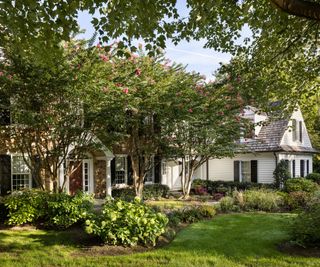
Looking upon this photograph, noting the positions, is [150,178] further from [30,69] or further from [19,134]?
[30,69]

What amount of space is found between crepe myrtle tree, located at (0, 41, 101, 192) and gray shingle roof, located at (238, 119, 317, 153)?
13.6m

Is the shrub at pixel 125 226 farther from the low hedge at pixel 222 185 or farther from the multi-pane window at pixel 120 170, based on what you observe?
the low hedge at pixel 222 185

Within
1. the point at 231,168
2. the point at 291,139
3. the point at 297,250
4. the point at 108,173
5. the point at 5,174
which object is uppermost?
the point at 291,139

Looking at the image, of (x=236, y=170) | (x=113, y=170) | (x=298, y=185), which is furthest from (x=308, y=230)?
(x=236, y=170)

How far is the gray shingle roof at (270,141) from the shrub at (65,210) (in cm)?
1522

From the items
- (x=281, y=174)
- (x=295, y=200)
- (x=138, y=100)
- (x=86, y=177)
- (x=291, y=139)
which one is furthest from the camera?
(x=291, y=139)

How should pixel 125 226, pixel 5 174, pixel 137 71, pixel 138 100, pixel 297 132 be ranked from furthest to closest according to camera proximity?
pixel 297 132
pixel 5 174
pixel 138 100
pixel 137 71
pixel 125 226

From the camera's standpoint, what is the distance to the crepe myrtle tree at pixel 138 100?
14.0 meters

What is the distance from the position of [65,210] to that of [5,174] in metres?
6.97

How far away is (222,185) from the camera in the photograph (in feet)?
85.4

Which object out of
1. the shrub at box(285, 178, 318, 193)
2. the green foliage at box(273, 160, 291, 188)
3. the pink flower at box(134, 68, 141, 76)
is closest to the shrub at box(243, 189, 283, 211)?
the shrub at box(285, 178, 318, 193)

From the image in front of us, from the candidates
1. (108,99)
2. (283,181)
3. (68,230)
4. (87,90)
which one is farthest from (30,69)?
(283,181)

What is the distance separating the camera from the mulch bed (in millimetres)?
8684

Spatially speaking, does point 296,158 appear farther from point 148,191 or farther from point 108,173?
point 108,173
